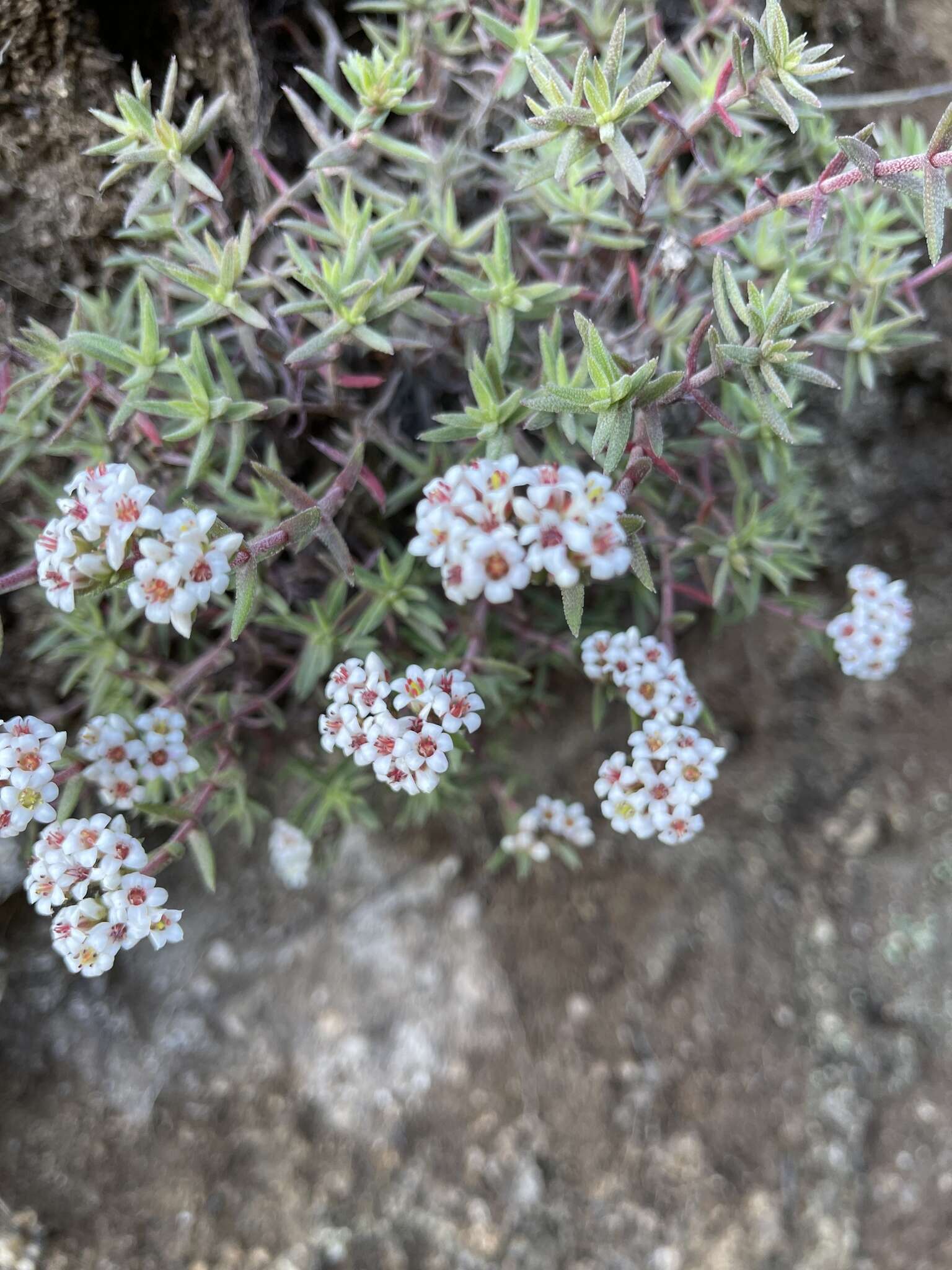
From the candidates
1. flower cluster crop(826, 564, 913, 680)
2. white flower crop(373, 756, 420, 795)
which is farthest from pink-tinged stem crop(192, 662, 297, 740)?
flower cluster crop(826, 564, 913, 680)

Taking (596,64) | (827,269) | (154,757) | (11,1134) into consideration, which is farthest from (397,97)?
(11,1134)

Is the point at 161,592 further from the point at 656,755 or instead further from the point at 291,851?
the point at 291,851

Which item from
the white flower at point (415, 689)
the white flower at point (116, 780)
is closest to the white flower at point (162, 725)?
the white flower at point (116, 780)

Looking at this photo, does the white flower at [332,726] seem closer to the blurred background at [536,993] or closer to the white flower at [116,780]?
the white flower at [116,780]

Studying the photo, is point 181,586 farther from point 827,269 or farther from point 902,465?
point 902,465

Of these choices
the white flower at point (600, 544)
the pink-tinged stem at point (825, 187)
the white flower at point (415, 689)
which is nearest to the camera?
the white flower at point (600, 544)

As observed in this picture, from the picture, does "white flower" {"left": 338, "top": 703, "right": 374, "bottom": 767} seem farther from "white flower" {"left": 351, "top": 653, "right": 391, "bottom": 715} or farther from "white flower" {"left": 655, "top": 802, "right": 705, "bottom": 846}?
"white flower" {"left": 655, "top": 802, "right": 705, "bottom": 846}

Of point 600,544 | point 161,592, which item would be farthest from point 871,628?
point 161,592
